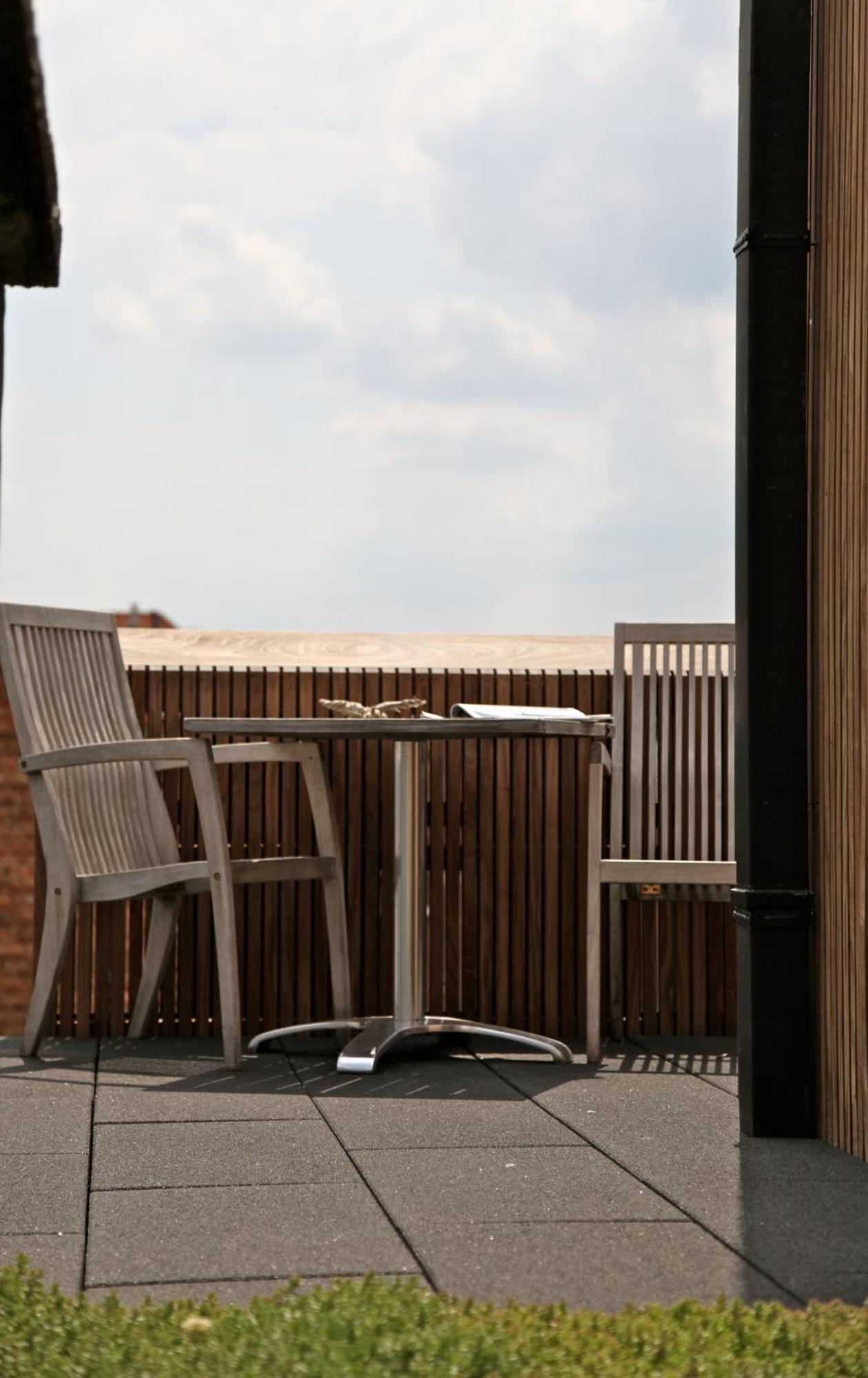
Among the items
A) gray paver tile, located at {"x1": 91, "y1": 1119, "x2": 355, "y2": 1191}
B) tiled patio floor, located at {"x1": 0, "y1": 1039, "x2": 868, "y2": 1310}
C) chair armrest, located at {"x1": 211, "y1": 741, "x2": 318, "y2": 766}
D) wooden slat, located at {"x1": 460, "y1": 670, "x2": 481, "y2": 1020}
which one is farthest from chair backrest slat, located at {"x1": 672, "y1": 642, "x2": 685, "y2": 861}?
gray paver tile, located at {"x1": 91, "y1": 1119, "x2": 355, "y2": 1191}

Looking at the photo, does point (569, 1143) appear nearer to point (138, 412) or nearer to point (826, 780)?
point (826, 780)

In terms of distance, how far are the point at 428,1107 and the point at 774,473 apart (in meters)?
1.64

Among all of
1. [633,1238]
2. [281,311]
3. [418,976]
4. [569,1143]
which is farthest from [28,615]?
[281,311]

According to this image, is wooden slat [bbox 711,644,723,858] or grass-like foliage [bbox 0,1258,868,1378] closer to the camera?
grass-like foliage [bbox 0,1258,868,1378]

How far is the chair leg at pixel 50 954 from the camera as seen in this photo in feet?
14.6

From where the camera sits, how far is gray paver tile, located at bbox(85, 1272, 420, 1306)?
2.17 meters

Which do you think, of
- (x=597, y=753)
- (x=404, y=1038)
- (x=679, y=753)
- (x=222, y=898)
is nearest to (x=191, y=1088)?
(x=222, y=898)

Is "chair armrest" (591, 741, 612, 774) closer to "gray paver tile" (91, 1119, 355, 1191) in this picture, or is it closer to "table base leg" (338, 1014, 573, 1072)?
"table base leg" (338, 1014, 573, 1072)

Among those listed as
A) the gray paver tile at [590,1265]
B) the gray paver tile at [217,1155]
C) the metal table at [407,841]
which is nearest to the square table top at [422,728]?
the metal table at [407,841]

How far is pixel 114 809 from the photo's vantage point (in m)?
4.80

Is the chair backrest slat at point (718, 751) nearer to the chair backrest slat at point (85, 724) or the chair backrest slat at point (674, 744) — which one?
the chair backrest slat at point (674, 744)

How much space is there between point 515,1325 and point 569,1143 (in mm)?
1378

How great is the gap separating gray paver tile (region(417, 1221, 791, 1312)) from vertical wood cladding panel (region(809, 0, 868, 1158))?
0.82 meters

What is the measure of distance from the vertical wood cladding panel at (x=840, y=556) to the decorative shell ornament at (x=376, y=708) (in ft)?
5.29
